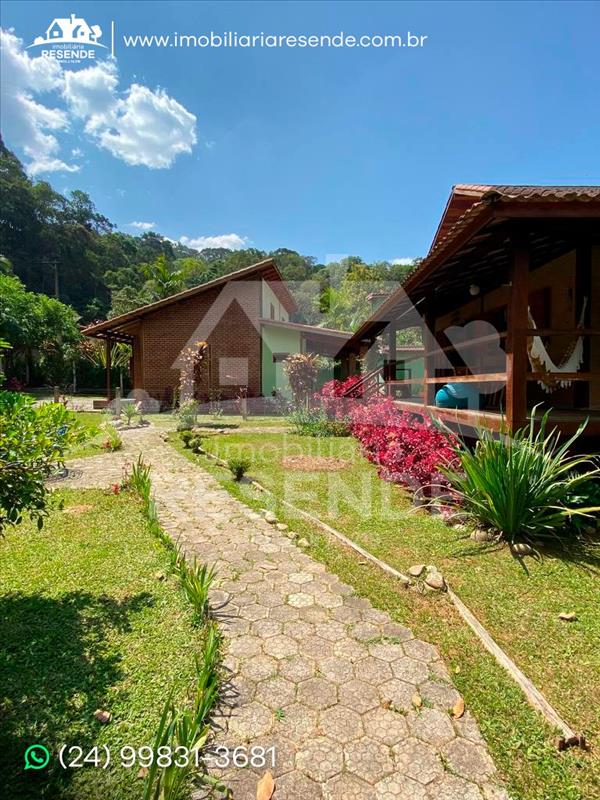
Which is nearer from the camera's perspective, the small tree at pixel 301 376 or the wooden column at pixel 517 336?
the wooden column at pixel 517 336

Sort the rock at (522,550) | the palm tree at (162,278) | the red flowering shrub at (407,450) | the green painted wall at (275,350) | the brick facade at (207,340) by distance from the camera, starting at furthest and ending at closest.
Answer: the palm tree at (162,278)
the green painted wall at (275,350)
the brick facade at (207,340)
the red flowering shrub at (407,450)
the rock at (522,550)

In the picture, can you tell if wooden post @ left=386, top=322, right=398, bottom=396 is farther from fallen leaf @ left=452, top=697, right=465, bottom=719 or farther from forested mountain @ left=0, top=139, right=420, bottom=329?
forested mountain @ left=0, top=139, right=420, bottom=329

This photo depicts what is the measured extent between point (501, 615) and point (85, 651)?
9.61 ft

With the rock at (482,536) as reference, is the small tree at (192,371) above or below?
above

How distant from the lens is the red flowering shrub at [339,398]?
41.9 ft

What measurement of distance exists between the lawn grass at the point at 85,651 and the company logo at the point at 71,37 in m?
11.3

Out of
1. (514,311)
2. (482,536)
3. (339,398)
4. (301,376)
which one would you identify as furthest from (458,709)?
(301,376)

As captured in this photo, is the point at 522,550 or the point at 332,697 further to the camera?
the point at 522,550

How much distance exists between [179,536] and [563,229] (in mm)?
6080

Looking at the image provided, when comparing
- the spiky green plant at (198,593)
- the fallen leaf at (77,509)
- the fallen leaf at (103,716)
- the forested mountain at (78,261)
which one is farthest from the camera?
the forested mountain at (78,261)

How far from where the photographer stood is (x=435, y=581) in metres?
3.49

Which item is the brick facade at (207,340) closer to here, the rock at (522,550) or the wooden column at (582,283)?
the wooden column at (582,283)

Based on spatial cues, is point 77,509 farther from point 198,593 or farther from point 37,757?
point 37,757

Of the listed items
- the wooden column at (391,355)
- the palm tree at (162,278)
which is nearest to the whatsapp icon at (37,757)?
the wooden column at (391,355)
